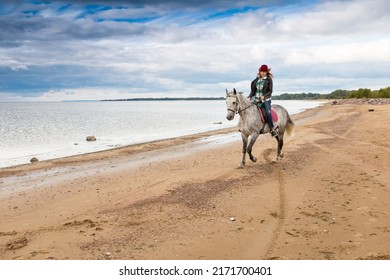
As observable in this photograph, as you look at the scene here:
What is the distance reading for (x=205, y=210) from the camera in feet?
27.5

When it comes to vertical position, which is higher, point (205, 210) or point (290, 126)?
point (290, 126)

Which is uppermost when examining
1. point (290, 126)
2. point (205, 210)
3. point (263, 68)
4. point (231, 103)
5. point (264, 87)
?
point (263, 68)

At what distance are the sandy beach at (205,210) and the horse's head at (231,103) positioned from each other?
2.28m

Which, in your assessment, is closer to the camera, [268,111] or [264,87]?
[264,87]

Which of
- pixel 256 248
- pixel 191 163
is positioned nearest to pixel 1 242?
pixel 256 248

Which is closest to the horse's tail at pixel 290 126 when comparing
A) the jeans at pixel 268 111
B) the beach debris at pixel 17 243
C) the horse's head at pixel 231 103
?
the jeans at pixel 268 111

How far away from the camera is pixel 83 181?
42.7 ft

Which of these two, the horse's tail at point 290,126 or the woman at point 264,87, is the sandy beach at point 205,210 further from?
the woman at point 264,87

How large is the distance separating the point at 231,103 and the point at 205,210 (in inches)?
221

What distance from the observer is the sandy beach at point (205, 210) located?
626 centimetres

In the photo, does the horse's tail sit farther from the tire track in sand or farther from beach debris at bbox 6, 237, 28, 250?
beach debris at bbox 6, 237, 28, 250

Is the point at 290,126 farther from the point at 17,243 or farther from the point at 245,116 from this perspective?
the point at 17,243

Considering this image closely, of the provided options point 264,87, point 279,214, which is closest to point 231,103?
point 264,87
